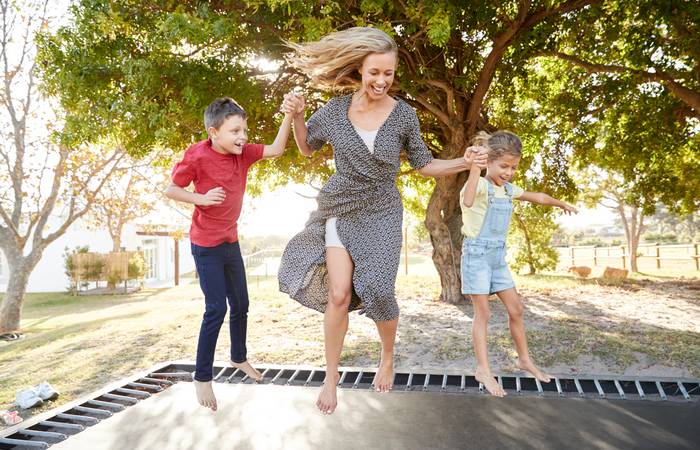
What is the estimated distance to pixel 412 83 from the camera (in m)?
6.16

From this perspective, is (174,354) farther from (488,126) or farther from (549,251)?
(549,251)

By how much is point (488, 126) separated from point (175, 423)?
5939mm

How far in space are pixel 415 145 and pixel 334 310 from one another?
0.90 m

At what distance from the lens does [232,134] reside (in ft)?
9.26

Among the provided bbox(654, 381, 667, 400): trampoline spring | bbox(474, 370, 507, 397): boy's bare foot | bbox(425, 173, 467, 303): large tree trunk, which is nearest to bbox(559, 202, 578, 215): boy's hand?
bbox(474, 370, 507, 397): boy's bare foot

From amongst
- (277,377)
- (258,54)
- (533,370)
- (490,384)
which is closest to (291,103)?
(490,384)

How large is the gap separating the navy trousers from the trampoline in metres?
0.44

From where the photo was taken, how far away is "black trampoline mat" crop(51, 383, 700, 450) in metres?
2.80

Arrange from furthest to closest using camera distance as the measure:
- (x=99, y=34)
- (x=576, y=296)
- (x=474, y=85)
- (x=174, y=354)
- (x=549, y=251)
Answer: (x=549, y=251) < (x=576, y=296) < (x=474, y=85) < (x=174, y=354) < (x=99, y=34)

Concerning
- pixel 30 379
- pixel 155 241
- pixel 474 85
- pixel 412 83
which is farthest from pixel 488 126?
pixel 155 241

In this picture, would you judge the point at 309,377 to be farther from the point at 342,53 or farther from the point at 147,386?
the point at 342,53

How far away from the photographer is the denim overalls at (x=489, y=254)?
10.2 ft

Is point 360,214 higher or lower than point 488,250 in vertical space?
higher

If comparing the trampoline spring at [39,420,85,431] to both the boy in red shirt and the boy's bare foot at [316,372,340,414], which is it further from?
the boy's bare foot at [316,372,340,414]
